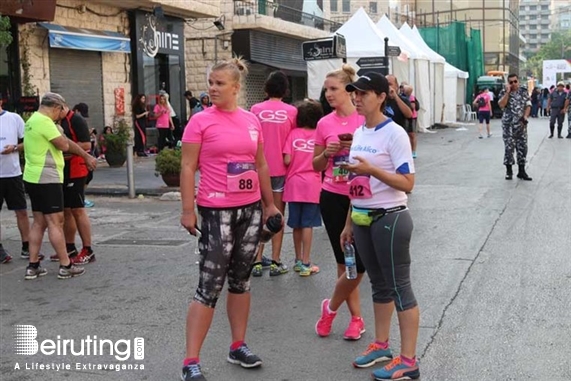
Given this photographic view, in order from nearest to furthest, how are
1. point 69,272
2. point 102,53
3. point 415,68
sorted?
point 69,272 < point 102,53 < point 415,68

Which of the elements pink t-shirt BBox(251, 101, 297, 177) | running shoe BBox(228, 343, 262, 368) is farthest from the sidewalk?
running shoe BBox(228, 343, 262, 368)

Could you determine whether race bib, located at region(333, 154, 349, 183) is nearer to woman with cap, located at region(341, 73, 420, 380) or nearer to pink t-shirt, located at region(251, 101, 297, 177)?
woman with cap, located at region(341, 73, 420, 380)

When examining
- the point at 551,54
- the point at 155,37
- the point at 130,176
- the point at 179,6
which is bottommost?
the point at 130,176

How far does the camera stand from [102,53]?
1956 cm

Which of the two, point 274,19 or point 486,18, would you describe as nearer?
point 274,19

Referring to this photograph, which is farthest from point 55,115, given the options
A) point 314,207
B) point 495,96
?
point 495,96

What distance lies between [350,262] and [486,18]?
66523 millimetres

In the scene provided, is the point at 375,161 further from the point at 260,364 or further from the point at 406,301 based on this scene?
the point at 260,364

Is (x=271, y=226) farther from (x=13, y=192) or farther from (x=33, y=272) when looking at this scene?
(x=13, y=192)

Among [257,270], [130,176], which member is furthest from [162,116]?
[257,270]

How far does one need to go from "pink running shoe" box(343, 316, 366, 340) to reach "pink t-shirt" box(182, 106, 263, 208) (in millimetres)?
1345

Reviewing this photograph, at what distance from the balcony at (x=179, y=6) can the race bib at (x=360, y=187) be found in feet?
53.1

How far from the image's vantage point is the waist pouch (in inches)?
173

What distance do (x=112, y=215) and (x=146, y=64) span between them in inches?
438
